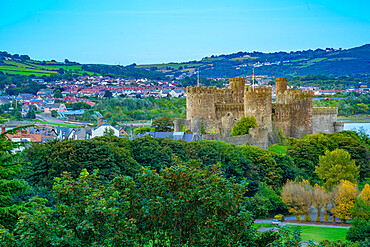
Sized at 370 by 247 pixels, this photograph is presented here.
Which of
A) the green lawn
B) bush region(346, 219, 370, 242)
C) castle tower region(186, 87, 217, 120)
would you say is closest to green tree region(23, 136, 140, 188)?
the green lawn

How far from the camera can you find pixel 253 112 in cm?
4716

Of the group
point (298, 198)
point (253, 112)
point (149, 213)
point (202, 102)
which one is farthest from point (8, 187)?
point (202, 102)

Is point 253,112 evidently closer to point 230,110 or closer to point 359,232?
point 230,110

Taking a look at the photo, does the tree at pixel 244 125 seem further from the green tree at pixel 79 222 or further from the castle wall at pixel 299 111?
the green tree at pixel 79 222

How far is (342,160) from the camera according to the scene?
41656mm

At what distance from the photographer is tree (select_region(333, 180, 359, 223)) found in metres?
34.7

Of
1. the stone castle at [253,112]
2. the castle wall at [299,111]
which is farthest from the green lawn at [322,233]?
the castle wall at [299,111]

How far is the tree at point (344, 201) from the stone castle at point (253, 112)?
10811 mm

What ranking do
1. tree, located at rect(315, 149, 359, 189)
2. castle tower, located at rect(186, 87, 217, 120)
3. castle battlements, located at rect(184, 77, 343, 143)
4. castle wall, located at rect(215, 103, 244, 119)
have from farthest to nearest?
1. castle tower, located at rect(186, 87, 217, 120)
2. castle wall, located at rect(215, 103, 244, 119)
3. castle battlements, located at rect(184, 77, 343, 143)
4. tree, located at rect(315, 149, 359, 189)

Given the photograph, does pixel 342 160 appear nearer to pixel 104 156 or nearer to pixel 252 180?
pixel 252 180

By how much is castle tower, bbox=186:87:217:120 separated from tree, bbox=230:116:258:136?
3813 millimetres

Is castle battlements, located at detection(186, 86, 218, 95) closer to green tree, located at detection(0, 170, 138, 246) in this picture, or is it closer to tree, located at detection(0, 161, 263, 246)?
tree, located at detection(0, 161, 263, 246)

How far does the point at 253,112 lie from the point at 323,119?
10153 mm

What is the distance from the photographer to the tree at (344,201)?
34.7 m
